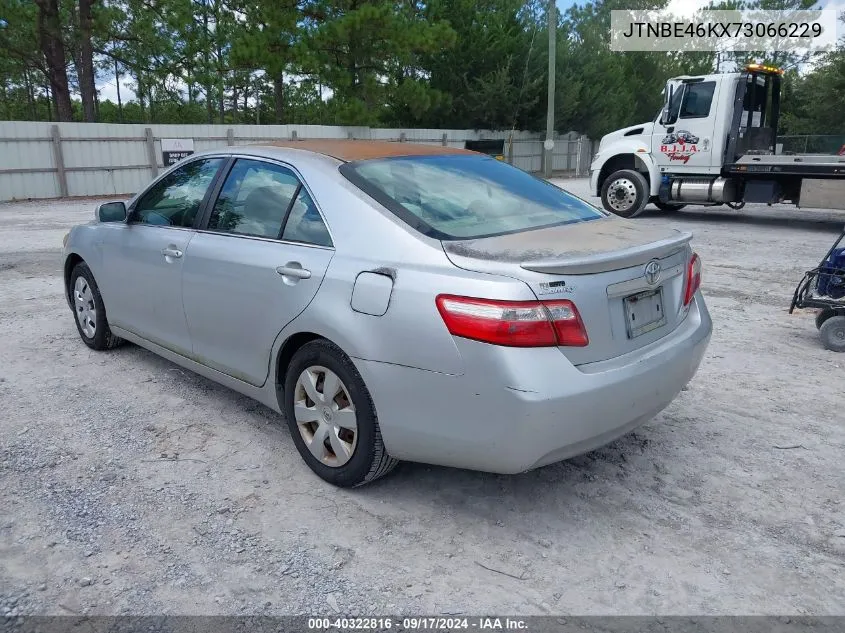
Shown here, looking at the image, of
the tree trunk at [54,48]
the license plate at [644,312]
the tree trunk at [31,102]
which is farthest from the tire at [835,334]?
the tree trunk at [31,102]

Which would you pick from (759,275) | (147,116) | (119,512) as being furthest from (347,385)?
(147,116)

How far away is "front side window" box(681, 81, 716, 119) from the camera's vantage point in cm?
1227

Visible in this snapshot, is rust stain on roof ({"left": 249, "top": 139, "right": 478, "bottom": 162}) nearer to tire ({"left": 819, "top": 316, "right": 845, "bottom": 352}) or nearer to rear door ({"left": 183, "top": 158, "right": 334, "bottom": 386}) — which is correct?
rear door ({"left": 183, "top": 158, "right": 334, "bottom": 386})

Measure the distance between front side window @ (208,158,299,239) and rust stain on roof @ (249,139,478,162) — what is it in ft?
0.66

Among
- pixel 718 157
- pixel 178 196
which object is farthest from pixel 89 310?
pixel 718 157

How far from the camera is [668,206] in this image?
1455 cm

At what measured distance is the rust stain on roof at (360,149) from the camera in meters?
3.53

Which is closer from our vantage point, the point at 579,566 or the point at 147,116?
the point at 579,566

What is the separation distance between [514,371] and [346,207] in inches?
45.1

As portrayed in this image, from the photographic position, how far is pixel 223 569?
2600 mm

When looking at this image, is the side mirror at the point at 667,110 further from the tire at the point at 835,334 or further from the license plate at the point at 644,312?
the license plate at the point at 644,312

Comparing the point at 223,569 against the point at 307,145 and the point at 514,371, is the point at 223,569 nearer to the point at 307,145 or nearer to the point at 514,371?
the point at 514,371

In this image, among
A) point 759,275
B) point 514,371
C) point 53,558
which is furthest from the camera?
point 759,275

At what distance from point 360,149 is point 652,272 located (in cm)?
167
